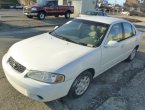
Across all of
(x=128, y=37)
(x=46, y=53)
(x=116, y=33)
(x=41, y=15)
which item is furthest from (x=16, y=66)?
(x=41, y=15)

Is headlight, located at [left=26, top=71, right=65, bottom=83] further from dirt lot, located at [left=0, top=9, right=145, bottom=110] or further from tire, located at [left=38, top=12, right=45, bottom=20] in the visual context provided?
tire, located at [left=38, top=12, right=45, bottom=20]

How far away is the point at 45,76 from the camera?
140 inches

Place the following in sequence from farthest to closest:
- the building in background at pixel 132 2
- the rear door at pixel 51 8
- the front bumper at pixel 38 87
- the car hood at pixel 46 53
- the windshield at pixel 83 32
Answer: the building in background at pixel 132 2, the rear door at pixel 51 8, the windshield at pixel 83 32, the car hood at pixel 46 53, the front bumper at pixel 38 87

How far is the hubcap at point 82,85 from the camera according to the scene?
13.8 feet

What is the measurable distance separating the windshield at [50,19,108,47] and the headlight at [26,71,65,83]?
1.35 meters

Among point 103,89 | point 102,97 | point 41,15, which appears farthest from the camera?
point 41,15

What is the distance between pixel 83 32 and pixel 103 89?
1.46 m

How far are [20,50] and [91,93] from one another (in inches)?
72.4

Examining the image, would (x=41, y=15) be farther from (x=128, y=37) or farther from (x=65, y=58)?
(x=65, y=58)

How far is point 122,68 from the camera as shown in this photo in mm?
6438

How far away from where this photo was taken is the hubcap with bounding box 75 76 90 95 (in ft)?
13.8

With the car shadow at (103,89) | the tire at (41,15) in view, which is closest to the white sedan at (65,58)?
the car shadow at (103,89)

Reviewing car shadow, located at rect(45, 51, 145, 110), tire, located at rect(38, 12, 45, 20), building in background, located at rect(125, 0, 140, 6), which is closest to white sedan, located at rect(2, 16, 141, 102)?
car shadow, located at rect(45, 51, 145, 110)

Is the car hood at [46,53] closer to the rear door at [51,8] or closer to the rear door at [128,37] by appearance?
the rear door at [128,37]
